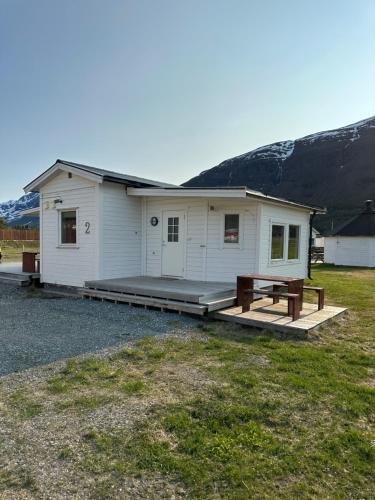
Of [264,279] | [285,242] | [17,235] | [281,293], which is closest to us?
[281,293]

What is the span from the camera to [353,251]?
914 inches

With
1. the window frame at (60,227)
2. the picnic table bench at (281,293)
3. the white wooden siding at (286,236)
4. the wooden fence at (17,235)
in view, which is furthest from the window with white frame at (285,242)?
the wooden fence at (17,235)

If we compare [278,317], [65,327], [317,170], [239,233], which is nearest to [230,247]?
[239,233]

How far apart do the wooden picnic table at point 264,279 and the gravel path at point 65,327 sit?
3.93 ft

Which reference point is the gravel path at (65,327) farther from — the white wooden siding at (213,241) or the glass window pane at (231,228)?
the glass window pane at (231,228)

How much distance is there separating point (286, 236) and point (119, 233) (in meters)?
5.11

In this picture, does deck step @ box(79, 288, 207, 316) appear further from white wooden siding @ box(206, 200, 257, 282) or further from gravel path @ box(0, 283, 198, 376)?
white wooden siding @ box(206, 200, 257, 282)

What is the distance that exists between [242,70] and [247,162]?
116390 mm

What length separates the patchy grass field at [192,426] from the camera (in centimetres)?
218

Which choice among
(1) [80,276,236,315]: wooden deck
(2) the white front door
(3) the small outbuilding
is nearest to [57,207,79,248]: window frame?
(1) [80,276,236,315]: wooden deck

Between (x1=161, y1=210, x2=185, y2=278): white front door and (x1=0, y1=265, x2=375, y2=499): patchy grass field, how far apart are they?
4980 mm

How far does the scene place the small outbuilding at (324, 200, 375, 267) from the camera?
2261 cm

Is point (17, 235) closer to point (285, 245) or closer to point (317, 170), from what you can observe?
point (285, 245)

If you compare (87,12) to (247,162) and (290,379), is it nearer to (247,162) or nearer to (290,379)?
(290,379)
